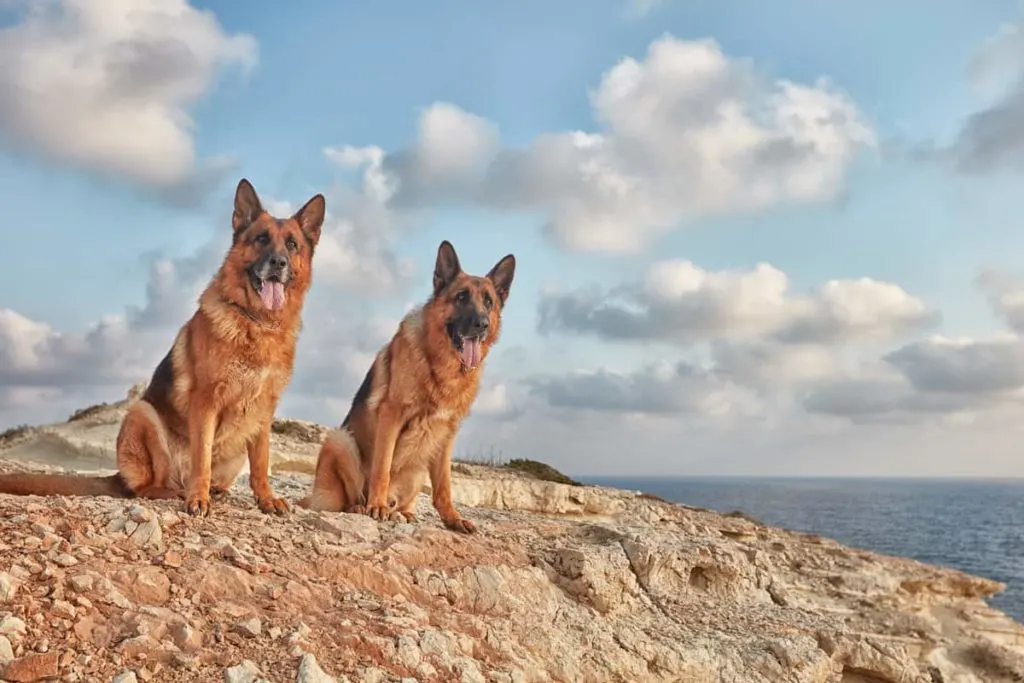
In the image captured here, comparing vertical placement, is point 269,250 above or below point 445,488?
above

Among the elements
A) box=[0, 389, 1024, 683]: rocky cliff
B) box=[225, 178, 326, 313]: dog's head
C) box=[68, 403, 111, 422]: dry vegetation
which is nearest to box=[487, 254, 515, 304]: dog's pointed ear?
box=[225, 178, 326, 313]: dog's head

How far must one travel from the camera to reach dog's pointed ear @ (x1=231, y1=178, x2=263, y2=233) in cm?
756

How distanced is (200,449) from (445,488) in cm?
253

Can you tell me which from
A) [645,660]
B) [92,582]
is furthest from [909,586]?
[92,582]

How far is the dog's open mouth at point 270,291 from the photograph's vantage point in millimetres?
7375

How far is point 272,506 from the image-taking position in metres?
7.67

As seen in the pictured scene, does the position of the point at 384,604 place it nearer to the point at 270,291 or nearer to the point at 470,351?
the point at 470,351

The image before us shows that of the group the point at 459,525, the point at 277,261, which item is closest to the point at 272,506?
the point at 459,525

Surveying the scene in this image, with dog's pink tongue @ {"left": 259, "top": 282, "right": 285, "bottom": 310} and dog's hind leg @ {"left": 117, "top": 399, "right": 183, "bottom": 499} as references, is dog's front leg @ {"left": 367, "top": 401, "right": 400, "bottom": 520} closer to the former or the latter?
dog's pink tongue @ {"left": 259, "top": 282, "right": 285, "bottom": 310}

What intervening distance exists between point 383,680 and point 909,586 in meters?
20.3

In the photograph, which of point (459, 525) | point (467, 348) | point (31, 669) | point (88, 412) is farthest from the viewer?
point (88, 412)

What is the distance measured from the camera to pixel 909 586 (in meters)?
21.9

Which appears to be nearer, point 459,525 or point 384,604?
point 384,604

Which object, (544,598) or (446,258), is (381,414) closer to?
(446,258)
